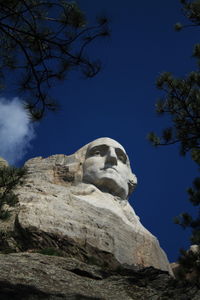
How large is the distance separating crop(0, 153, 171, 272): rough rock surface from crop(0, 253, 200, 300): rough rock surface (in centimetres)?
122

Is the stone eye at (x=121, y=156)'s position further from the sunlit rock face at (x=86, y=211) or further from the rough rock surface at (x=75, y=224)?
the rough rock surface at (x=75, y=224)

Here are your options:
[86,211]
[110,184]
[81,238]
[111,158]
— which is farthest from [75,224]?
[111,158]

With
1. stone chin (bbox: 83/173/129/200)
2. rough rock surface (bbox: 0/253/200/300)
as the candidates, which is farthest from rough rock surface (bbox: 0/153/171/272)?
rough rock surface (bbox: 0/253/200/300)

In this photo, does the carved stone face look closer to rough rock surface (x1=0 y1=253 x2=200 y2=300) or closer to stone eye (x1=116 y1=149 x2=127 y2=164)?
stone eye (x1=116 y1=149 x2=127 y2=164)

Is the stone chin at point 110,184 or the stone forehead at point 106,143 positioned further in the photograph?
the stone forehead at point 106,143

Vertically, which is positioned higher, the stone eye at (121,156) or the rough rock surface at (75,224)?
the stone eye at (121,156)

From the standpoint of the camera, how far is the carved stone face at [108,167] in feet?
42.2

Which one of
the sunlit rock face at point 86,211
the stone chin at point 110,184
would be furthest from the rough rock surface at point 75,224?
the stone chin at point 110,184

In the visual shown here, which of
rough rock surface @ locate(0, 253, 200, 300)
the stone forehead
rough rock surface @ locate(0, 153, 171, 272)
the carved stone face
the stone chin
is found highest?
the stone forehead

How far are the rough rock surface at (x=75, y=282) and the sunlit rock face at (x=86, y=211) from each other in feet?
4.22

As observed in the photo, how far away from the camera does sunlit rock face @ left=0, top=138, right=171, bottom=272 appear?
989 centimetres

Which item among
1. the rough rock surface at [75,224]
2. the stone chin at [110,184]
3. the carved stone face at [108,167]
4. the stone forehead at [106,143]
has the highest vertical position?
the stone forehead at [106,143]

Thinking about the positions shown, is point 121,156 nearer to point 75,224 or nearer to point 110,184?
point 110,184

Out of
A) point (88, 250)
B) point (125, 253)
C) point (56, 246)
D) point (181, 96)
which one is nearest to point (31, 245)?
point (56, 246)
